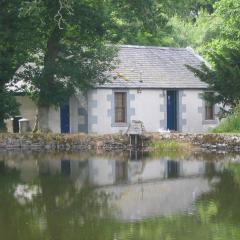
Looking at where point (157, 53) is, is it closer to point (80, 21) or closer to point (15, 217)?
point (80, 21)

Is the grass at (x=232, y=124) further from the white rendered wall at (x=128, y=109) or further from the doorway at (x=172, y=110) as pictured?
the doorway at (x=172, y=110)

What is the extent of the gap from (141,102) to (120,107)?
1.11 meters

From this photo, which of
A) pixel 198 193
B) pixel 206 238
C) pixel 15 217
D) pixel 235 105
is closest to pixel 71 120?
pixel 235 105

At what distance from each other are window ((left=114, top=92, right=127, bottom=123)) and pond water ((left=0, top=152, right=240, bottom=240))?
9.10m

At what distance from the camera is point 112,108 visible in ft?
93.2

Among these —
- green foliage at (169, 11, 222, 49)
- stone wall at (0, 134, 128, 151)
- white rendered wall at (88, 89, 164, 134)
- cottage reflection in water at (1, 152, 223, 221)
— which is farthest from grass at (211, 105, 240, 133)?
green foliage at (169, 11, 222, 49)

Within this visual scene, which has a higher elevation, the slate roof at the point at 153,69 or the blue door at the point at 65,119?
the slate roof at the point at 153,69

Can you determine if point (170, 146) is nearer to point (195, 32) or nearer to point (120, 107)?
point (120, 107)

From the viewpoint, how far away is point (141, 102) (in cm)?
2911

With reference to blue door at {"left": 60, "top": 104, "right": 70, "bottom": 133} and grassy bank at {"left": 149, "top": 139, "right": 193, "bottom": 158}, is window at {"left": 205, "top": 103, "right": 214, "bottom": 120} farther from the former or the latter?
grassy bank at {"left": 149, "top": 139, "right": 193, "bottom": 158}

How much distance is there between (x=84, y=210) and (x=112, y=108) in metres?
17.9

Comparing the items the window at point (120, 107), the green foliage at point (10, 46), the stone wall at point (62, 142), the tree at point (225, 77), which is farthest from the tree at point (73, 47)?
the tree at point (225, 77)

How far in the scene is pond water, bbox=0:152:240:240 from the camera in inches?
350

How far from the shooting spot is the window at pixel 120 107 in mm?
28719
